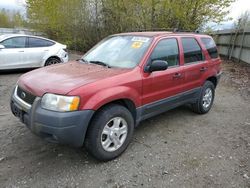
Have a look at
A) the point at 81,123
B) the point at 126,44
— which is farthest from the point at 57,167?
the point at 126,44

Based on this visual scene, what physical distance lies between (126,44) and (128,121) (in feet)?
4.53

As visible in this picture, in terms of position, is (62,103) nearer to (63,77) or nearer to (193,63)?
(63,77)

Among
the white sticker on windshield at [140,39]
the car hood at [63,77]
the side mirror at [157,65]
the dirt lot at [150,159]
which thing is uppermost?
the white sticker on windshield at [140,39]

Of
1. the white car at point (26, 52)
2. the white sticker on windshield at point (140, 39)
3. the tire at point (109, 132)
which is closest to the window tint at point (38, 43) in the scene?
the white car at point (26, 52)

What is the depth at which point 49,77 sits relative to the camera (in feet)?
11.6

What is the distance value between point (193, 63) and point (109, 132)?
93.6 inches

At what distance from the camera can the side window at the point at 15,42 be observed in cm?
851

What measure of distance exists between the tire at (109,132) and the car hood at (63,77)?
0.47 metres

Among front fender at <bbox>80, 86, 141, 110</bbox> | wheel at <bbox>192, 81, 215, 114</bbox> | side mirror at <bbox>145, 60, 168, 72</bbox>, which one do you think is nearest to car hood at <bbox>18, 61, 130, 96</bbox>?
front fender at <bbox>80, 86, 141, 110</bbox>

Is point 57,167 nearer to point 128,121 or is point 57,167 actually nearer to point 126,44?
point 128,121

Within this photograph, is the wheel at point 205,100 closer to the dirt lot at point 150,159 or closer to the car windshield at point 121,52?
the dirt lot at point 150,159

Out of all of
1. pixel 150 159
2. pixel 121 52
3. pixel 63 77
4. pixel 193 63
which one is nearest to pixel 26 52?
pixel 121 52

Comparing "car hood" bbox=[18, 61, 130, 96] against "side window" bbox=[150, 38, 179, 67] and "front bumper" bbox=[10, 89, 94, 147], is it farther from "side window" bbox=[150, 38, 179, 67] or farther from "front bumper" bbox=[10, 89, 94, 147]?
"side window" bbox=[150, 38, 179, 67]

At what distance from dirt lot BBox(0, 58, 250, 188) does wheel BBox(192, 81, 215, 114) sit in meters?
0.32
